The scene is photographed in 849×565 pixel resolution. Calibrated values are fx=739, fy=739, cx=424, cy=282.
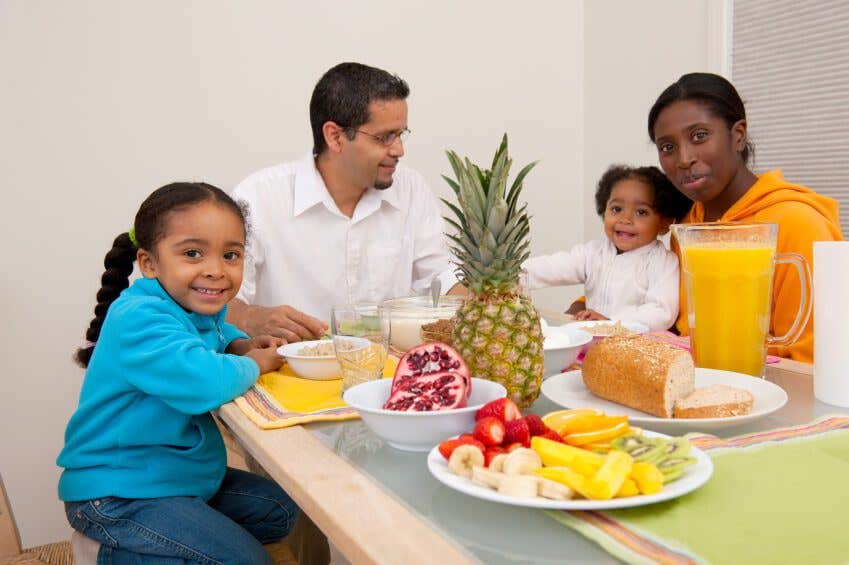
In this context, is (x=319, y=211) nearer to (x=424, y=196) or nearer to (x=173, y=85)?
(x=424, y=196)

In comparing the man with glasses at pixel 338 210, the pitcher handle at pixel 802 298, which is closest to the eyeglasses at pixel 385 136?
the man with glasses at pixel 338 210

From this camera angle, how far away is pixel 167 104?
2.84m

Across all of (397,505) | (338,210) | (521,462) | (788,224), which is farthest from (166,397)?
(788,224)

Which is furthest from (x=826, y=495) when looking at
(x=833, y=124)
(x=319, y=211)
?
(x=833, y=124)

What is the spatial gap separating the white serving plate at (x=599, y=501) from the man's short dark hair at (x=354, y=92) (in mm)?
1758

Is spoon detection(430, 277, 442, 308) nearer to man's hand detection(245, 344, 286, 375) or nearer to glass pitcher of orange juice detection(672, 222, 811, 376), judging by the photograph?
man's hand detection(245, 344, 286, 375)

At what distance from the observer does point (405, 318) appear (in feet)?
5.10

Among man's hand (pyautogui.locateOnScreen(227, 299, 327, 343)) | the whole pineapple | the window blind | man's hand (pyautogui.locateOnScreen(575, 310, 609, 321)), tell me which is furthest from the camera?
the window blind

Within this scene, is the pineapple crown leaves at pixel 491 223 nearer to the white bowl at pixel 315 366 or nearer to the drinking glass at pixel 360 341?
the drinking glass at pixel 360 341

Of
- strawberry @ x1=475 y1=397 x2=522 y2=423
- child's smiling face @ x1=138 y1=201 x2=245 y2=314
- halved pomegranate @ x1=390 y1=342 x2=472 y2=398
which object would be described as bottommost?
strawberry @ x1=475 y1=397 x2=522 y2=423

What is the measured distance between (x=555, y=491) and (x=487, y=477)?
0.07 meters

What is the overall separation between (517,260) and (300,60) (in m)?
2.24

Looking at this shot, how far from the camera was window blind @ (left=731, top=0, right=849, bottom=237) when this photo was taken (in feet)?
8.13


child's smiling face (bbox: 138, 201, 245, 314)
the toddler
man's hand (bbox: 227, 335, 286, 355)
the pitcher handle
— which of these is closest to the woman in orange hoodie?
the toddler
